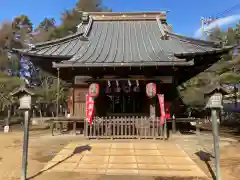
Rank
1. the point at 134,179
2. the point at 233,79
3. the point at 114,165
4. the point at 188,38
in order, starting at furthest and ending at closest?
the point at 233,79
the point at 188,38
the point at 114,165
the point at 134,179

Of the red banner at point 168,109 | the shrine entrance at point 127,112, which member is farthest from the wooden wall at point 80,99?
the red banner at point 168,109

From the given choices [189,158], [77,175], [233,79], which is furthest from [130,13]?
[77,175]

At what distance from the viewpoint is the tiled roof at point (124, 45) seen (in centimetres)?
1055

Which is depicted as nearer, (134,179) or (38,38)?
(134,179)

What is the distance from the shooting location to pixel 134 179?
5457 mm

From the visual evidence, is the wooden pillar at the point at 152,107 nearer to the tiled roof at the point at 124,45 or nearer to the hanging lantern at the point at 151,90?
the hanging lantern at the point at 151,90

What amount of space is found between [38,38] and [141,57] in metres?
37.5

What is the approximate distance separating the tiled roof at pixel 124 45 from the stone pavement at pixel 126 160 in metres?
3.72

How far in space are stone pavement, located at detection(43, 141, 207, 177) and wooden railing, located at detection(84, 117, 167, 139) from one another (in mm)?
1086

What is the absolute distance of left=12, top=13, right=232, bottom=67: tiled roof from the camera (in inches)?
415

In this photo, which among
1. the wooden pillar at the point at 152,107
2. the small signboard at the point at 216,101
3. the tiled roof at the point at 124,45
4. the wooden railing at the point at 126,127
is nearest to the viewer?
the small signboard at the point at 216,101

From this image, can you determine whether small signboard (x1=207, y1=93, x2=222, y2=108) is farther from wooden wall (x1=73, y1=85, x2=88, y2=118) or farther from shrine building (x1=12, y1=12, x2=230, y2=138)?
wooden wall (x1=73, y1=85, x2=88, y2=118)

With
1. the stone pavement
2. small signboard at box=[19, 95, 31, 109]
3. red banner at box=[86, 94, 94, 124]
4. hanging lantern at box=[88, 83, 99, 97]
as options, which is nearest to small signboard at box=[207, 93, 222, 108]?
the stone pavement

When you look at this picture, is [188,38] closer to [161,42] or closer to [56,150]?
[161,42]
